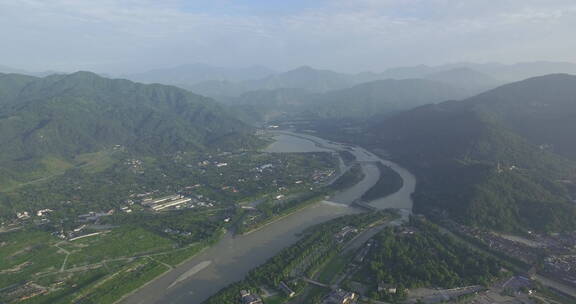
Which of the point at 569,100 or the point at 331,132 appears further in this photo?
the point at 331,132

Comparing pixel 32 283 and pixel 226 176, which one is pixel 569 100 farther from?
pixel 32 283

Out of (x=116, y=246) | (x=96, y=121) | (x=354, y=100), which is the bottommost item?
(x=116, y=246)

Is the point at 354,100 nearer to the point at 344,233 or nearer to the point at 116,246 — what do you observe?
the point at 344,233

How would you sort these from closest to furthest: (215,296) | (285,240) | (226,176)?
(215,296)
(285,240)
(226,176)

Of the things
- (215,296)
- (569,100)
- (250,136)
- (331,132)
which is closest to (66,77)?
(250,136)

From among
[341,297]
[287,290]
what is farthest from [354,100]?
[341,297]

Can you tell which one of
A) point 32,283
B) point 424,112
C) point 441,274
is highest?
point 424,112
